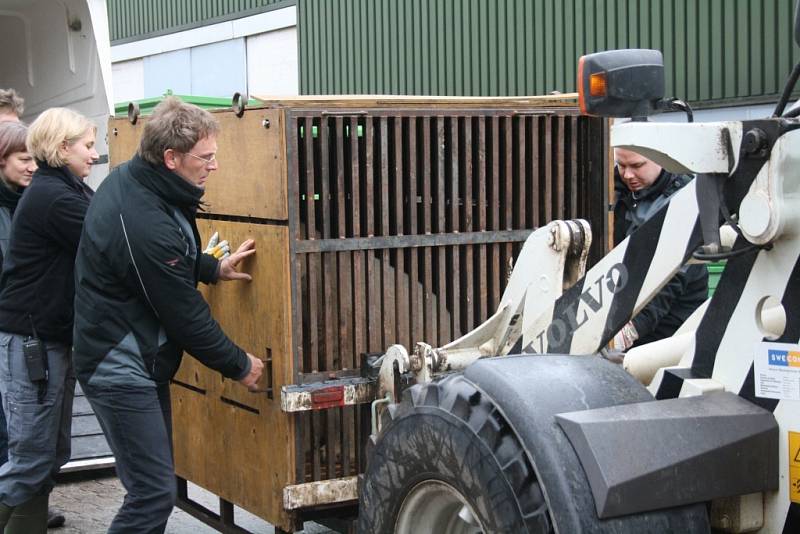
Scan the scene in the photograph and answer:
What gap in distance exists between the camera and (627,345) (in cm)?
477

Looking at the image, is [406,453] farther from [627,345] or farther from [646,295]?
[627,345]

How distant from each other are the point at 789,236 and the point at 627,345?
2305 millimetres

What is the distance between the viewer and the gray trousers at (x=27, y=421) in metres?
4.70

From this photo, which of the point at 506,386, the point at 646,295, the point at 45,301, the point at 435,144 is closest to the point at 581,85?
the point at 646,295

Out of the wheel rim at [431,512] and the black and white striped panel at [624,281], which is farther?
the wheel rim at [431,512]

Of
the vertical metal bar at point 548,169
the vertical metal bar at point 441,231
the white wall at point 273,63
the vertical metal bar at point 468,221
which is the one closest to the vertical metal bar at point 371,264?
the vertical metal bar at point 441,231

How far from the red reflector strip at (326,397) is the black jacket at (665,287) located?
1298 mm

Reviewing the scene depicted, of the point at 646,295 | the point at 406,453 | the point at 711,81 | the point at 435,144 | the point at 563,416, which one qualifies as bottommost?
the point at 406,453

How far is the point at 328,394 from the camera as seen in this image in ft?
14.0

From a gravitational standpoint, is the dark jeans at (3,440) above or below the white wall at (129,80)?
below

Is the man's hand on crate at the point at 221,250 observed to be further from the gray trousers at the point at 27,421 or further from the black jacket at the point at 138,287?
the gray trousers at the point at 27,421

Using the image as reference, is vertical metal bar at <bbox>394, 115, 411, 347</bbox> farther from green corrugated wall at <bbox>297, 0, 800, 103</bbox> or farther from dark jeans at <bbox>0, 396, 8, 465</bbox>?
green corrugated wall at <bbox>297, 0, 800, 103</bbox>

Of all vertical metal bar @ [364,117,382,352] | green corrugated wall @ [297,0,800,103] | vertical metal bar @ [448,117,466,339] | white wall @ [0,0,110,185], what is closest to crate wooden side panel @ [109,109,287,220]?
vertical metal bar @ [364,117,382,352]

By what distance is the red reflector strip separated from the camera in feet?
13.9
